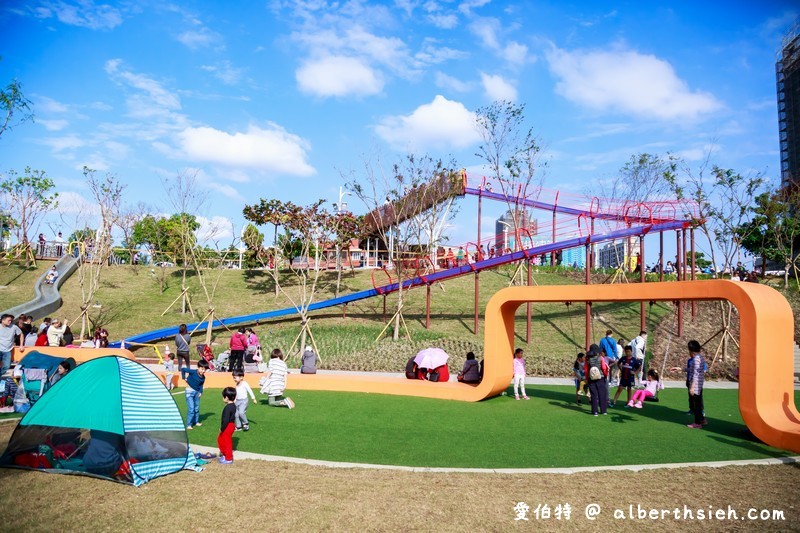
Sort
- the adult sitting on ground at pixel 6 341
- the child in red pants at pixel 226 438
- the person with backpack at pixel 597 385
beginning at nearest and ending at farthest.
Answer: the child in red pants at pixel 226 438 → the person with backpack at pixel 597 385 → the adult sitting on ground at pixel 6 341

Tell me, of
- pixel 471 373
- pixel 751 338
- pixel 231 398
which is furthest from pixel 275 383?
pixel 751 338

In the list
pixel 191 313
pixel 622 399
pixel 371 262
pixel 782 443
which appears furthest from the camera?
pixel 371 262

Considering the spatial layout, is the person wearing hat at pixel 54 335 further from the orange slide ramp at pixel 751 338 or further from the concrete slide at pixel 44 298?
the orange slide ramp at pixel 751 338

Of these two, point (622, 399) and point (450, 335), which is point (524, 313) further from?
point (622, 399)

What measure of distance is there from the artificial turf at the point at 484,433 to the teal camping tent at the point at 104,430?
1744 millimetres

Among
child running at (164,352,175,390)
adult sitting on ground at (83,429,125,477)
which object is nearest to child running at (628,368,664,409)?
adult sitting on ground at (83,429,125,477)

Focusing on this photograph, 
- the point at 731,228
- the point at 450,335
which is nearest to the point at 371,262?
the point at 450,335

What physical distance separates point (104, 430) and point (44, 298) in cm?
2863

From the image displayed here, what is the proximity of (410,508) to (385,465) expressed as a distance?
6.39 feet

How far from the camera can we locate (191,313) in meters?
31.9

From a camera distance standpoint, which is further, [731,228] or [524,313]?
[524,313]

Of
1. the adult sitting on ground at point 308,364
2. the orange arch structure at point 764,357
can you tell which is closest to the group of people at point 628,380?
the orange arch structure at point 764,357

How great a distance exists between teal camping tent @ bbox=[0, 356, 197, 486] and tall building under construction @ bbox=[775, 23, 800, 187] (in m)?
65.2

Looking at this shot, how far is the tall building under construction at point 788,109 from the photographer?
57.0 metres
